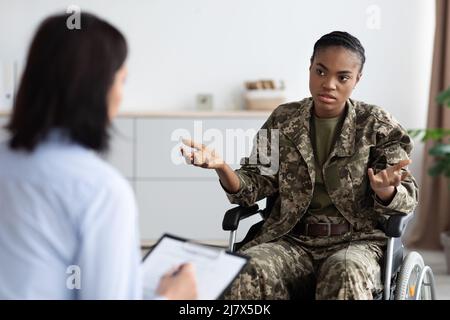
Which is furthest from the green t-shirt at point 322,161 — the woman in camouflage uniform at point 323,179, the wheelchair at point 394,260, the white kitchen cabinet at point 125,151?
the white kitchen cabinet at point 125,151

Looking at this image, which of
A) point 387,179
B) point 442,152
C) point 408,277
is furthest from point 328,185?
point 442,152

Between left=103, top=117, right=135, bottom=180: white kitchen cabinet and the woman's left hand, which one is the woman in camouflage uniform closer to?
the woman's left hand

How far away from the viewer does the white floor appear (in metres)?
3.59

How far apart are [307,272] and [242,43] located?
2.82m

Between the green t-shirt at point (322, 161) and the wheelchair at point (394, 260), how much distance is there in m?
0.16

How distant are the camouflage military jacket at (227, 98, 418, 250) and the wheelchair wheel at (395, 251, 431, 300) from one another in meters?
0.15

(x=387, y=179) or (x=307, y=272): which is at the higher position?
(x=387, y=179)

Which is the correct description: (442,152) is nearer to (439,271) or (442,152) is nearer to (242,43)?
(439,271)

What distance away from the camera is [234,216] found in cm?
218

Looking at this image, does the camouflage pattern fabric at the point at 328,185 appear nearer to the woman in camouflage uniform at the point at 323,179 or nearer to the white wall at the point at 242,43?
the woman in camouflage uniform at the point at 323,179

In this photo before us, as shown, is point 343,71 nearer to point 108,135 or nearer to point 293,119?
point 293,119

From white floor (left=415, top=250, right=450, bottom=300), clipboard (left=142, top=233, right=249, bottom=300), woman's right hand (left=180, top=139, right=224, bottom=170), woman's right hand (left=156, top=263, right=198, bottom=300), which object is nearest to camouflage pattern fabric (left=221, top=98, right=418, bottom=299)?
woman's right hand (left=180, top=139, right=224, bottom=170)

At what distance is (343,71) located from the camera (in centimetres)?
217

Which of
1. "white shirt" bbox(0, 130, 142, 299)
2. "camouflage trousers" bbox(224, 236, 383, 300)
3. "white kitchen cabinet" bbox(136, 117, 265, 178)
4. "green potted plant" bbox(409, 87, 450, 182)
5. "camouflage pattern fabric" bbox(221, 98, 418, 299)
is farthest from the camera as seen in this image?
"white kitchen cabinet" bbox(136, 117, 265, 178)
